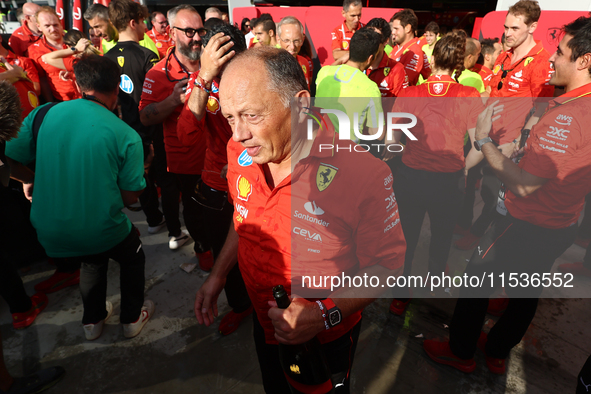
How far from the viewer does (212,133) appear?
256 cm

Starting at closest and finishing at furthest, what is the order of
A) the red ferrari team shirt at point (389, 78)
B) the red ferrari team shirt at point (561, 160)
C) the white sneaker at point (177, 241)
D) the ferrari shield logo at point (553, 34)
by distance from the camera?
the red ferrari team shirt at point (561, 160) → the white sneaker at point (177, 241) → the red ferrari team shirt at point (389, 78) → the ferrari shield logo at point (553, 34)

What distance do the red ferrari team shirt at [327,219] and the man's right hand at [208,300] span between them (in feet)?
1.25

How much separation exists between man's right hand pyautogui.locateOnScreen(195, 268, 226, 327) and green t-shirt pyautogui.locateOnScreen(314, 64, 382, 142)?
1.88 metres

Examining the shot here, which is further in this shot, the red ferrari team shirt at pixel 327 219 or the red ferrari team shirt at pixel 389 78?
the red ferrari team shirt at pixel 389 78

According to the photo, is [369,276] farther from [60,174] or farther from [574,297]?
[574,297]

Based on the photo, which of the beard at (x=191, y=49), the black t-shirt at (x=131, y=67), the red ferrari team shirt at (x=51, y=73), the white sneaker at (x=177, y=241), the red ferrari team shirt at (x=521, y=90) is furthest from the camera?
the red ferrari team shirt at (x=51, y=73)

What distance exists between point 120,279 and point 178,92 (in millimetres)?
1609

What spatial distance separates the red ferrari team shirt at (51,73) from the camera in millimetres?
4410

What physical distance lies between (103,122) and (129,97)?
179 cm

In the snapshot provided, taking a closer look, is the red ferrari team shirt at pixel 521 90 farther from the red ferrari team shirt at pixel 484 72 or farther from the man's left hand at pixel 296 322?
the man's left hand at pixel 296 322

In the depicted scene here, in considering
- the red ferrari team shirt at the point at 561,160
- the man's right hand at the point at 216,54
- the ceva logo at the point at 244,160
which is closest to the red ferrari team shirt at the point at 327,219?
the ceva logo at the point at 244,160

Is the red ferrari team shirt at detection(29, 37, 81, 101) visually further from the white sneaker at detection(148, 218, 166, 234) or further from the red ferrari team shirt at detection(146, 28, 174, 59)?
the red ferrari team shirt at detection(146, 28, 174, 59)

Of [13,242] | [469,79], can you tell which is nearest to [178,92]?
[13,242]

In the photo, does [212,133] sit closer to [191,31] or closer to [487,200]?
[191,31]
